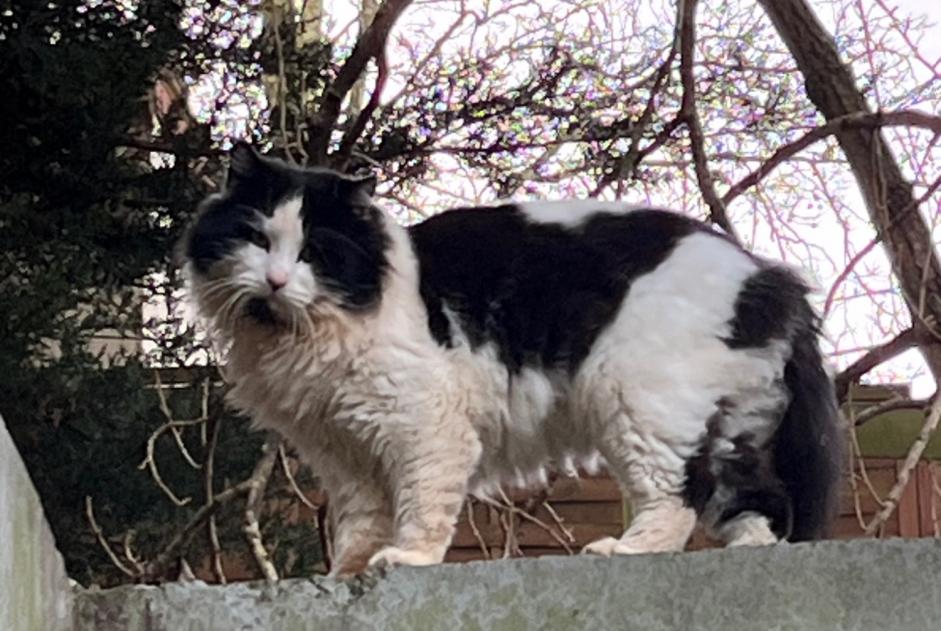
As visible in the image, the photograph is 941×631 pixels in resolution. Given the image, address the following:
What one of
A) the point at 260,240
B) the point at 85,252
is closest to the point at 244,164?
the point at 260,240

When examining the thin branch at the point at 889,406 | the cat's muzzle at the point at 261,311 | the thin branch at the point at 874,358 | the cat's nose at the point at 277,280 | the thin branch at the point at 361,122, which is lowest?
the thin branch at the point at 889,406

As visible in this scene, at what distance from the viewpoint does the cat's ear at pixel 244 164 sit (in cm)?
153

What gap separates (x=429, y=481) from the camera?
54.8 inches

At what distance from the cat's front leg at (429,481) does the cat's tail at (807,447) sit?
33 centimetres

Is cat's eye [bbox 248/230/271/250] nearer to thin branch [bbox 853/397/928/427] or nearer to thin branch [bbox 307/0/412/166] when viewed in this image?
thin branch [bbox 307/0/412/166]

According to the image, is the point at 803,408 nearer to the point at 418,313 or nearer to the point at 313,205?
the point at 418,313

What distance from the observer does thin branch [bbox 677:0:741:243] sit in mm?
2258

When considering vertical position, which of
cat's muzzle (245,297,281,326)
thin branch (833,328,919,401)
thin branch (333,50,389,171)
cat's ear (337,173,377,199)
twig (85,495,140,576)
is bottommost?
twig (85,495,140,576)

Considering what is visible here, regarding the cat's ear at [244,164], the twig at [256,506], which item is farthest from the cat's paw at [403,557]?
the twig at [256,506]

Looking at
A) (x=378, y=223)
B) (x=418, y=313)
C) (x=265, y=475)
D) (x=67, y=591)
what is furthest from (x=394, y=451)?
(x=265, y=475)

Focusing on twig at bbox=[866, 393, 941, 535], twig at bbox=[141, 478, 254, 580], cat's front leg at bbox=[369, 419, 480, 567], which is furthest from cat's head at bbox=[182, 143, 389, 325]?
twig at bbox=[866, 393, 941, 535]

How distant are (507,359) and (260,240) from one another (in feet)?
0.94

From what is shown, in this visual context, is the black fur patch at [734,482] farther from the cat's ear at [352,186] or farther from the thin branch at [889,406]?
the thin branch at [889,406]

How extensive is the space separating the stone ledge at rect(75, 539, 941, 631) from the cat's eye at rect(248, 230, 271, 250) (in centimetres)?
43
